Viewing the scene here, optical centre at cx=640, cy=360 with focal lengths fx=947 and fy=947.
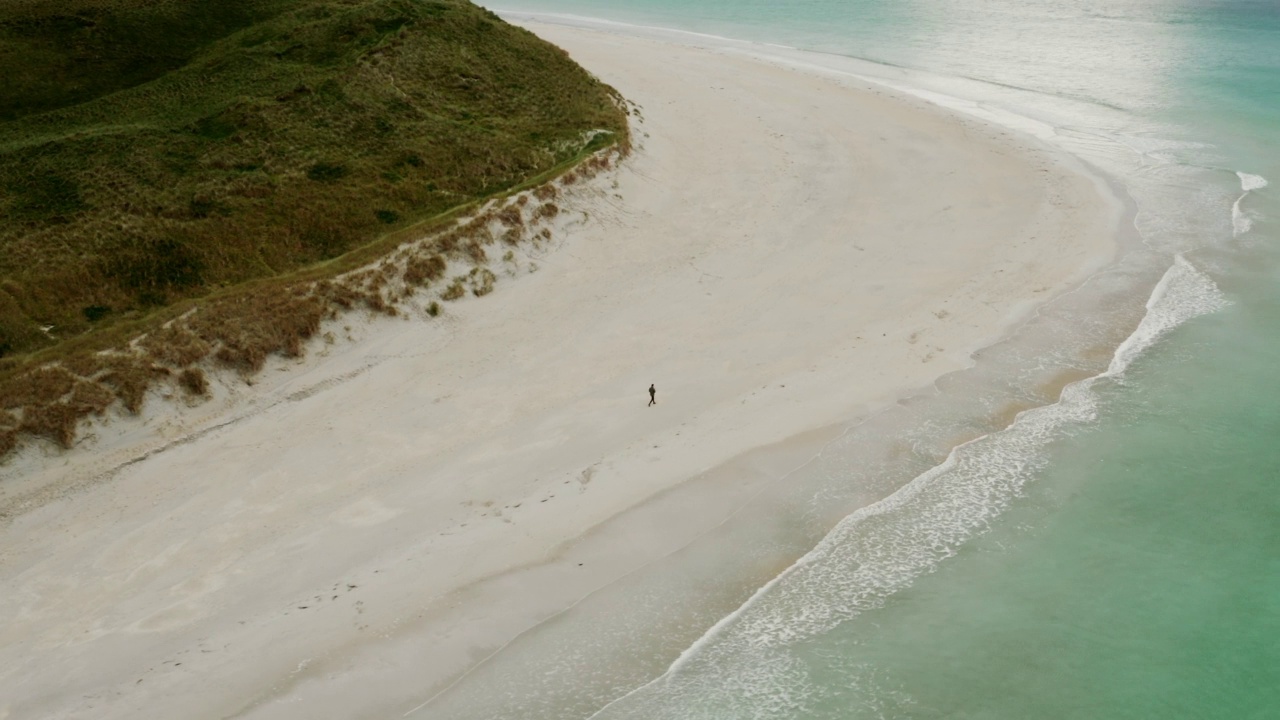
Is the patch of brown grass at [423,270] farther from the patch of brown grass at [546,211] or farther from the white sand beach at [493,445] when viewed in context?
the patch of brown grass at [546,211]

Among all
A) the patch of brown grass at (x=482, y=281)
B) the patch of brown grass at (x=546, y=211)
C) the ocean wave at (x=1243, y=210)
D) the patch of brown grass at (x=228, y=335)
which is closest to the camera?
the patch of brown grass at (x=228, y=335)

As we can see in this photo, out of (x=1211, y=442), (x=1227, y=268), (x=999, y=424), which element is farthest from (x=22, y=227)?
(x=1227, y=268)

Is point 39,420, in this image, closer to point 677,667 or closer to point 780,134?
point 677,667

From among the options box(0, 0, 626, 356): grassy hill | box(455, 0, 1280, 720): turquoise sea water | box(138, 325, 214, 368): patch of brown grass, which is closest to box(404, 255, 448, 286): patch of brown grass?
box(0, 0, 626, 356): grassy hill

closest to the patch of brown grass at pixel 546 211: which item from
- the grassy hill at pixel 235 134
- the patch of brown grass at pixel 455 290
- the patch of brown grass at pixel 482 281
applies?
the grassy hill at pixel 235 134

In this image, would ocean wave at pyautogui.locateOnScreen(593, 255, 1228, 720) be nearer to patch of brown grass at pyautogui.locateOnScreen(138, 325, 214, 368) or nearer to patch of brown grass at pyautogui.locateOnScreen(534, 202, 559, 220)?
patch of brown grass at pyautogui.locateOnScreen(138, 325, 214, 368)

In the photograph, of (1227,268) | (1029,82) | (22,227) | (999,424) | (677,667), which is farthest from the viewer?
(1029,82)
